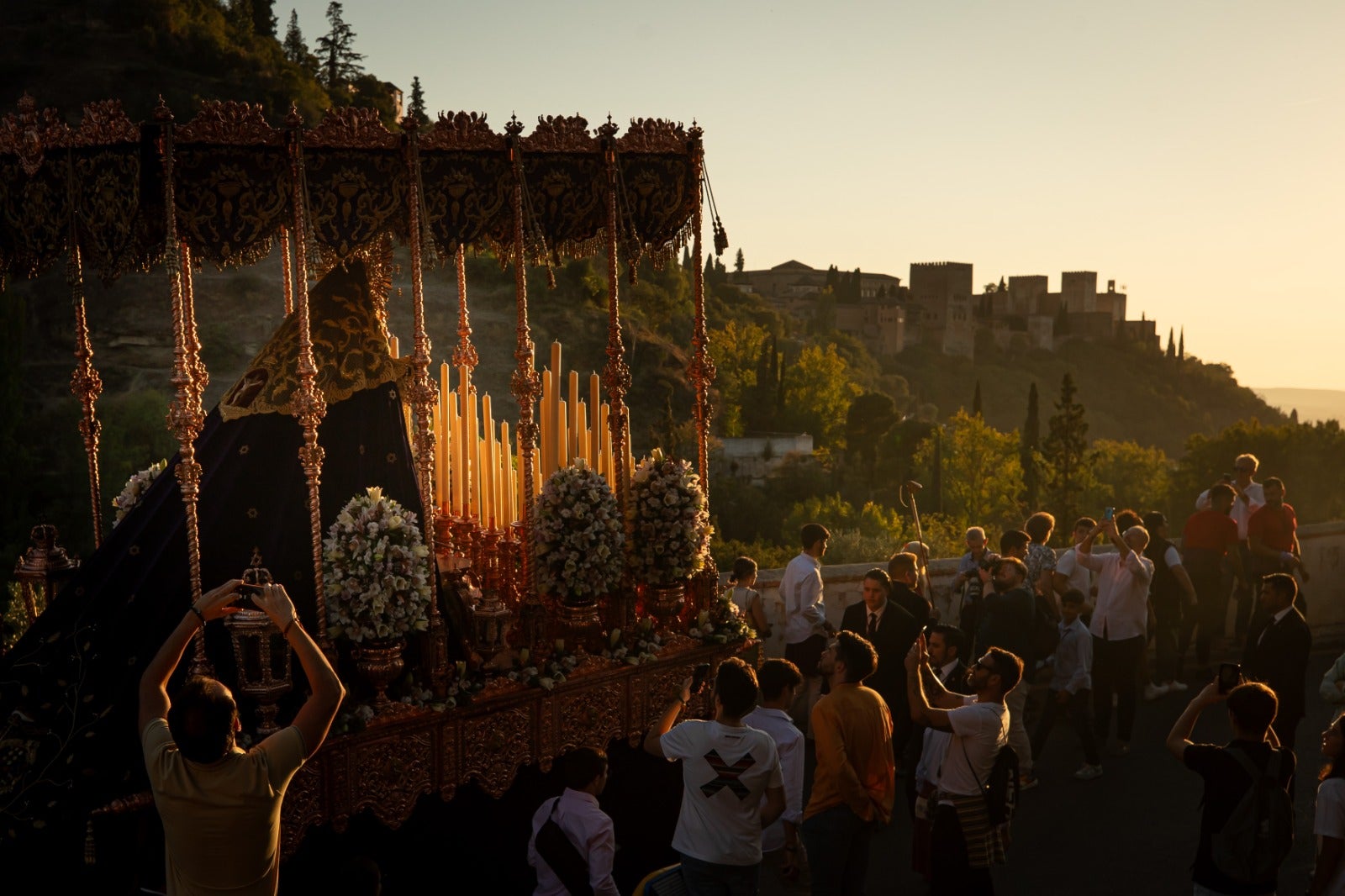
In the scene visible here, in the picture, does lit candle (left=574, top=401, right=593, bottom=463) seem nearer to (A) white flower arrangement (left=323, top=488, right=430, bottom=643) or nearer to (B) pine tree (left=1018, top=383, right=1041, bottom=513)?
(A) white flower arrangement (left=323, top=488, right=430, bottom=643)

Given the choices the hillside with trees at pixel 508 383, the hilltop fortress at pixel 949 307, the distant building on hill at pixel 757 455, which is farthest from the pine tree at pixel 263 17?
the hilltop fortress at pixel 949 307

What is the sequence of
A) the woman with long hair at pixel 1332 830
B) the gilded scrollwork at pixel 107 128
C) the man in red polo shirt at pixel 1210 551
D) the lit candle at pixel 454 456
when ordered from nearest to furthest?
the woman with long hair at pixel 1332 830
the gilded scrollwork at pixel 107 128
the lit candle at pixel 454 456
the man in red polo shirt at pixel 1210 551

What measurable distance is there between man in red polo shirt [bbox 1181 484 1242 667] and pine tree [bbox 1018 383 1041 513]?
67.9 meters

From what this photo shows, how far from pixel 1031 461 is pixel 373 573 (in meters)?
79.1

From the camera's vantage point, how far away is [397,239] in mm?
8156

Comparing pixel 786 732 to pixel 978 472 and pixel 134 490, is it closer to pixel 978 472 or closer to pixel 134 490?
pixel 134 490

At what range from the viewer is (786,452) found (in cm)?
8412

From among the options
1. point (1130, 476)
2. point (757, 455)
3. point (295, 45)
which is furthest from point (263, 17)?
point (1130, 476)

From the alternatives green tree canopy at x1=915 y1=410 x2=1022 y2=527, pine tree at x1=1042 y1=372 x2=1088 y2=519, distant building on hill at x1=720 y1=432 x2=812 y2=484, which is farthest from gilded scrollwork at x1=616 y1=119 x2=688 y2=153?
green tree canopy at x1=915 y1=410 x2=1022 y2=527

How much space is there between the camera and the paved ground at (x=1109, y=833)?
782 centimetres

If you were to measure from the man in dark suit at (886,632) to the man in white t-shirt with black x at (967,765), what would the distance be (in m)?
2.41

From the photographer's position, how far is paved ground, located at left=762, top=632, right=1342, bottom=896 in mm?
7816

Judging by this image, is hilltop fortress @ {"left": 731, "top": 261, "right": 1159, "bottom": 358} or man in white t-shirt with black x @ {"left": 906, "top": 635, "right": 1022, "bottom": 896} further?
hilltop fortress @ {"left": 731, "top": 261, "right": 1159, "bottom": 358}

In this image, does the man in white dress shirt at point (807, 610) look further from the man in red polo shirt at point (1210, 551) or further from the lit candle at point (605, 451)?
the man in red polo shirt at point (1210, 551)
